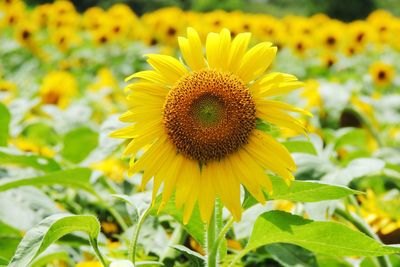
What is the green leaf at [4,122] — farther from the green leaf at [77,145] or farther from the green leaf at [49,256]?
the green leaf at [49,256]

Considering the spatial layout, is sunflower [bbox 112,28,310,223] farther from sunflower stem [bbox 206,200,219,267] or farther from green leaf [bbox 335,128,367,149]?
green leaf [bbox 335,128,367,149]

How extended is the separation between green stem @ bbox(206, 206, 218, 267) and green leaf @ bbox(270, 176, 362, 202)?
115 mm

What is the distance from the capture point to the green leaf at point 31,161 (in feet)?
5.76

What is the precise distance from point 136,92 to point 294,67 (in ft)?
17.0

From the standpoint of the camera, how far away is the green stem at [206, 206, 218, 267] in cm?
122

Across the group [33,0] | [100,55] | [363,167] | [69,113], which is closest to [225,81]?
[363,167]

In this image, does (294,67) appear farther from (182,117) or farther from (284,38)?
(182,117)

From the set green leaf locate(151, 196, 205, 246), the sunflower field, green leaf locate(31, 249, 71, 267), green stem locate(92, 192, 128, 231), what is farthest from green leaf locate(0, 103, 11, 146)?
green leaf locate(151, 196, 205, 246)

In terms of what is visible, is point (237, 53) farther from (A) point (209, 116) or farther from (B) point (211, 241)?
(B) point (211, 241)

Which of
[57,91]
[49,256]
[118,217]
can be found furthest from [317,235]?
[57,91]

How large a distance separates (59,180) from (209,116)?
1.82 ft

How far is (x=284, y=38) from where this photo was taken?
668cm

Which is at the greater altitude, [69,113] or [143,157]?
[143,157]

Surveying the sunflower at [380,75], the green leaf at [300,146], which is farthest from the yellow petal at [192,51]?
the sunflower at [380,75]
